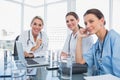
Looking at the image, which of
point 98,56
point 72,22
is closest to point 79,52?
point 98,56

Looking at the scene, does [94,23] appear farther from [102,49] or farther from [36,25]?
[36,25]

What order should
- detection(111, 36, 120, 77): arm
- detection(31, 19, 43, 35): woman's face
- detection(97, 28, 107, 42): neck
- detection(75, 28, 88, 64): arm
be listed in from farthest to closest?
detection(31, 19, 43, 35): woman's face < detection(75, 28, 88, 64): arm < detection(97, 28, 107, 42): neck < detection(111, 36, 120, 77): arm

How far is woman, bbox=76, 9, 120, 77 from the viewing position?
1.33m

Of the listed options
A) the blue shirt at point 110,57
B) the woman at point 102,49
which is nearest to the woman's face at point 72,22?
the woman at point 102,49

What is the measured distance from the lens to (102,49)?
1.40m

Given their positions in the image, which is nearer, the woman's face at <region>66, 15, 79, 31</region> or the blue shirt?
the blue shirt

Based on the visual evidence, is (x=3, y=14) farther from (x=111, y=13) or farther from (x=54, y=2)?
(x=111, y=13)

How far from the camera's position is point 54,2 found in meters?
4.23

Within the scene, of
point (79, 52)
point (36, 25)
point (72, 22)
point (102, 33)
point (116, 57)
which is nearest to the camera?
point (116, 57)

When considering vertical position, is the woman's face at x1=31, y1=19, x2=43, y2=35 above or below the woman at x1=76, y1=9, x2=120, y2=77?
above

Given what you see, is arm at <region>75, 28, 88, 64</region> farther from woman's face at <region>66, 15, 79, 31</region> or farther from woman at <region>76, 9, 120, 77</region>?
woman's face at <region>66, 15, 79, 31</region>

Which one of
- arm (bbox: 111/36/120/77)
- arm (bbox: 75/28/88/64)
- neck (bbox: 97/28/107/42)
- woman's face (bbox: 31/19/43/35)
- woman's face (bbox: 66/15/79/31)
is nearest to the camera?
arm (bbox: 111/36/120/77)

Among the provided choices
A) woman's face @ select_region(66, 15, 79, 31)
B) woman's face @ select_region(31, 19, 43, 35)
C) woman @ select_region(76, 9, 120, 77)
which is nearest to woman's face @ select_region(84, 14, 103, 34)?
woman @ select_region(76, 9, 120, 77)

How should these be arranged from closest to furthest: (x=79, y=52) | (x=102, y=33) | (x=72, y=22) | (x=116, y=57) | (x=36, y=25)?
(x=116, y=57), (x=102, y=33), (x=79, y=52), (x=72, y=22), (x=36, y=25)
